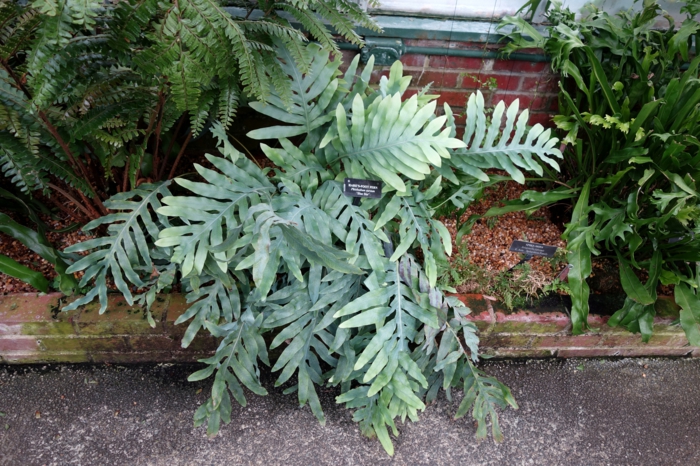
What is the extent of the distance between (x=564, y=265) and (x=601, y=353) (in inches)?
17.5

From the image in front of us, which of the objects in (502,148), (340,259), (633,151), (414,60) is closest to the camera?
(340,259)

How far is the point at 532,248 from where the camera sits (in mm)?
1747

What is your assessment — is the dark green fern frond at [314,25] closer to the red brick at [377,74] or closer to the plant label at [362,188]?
the plant label at [362,188]

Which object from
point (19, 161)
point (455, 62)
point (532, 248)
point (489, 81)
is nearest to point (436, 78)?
point (455, 62)

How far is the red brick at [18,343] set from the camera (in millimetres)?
1768

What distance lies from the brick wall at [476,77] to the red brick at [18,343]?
174 centimetres

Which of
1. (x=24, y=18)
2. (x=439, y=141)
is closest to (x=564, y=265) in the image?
(x=439, y=141)

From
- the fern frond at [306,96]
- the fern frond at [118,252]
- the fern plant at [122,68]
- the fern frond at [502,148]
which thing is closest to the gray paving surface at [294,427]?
the fern frond at [118,252]

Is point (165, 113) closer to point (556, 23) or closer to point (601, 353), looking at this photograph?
point (556, 23)

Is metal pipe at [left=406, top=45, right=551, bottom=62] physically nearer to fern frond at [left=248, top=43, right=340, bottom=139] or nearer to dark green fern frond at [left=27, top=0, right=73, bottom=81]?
fern frond at [left=248, top=43, right=340, bottom=139]

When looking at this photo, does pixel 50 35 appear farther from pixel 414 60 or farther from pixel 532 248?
pixel 532 248

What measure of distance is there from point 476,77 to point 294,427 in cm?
175

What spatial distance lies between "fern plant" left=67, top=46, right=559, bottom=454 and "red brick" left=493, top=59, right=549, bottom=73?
26.4 inches

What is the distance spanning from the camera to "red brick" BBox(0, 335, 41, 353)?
5.80 ft
